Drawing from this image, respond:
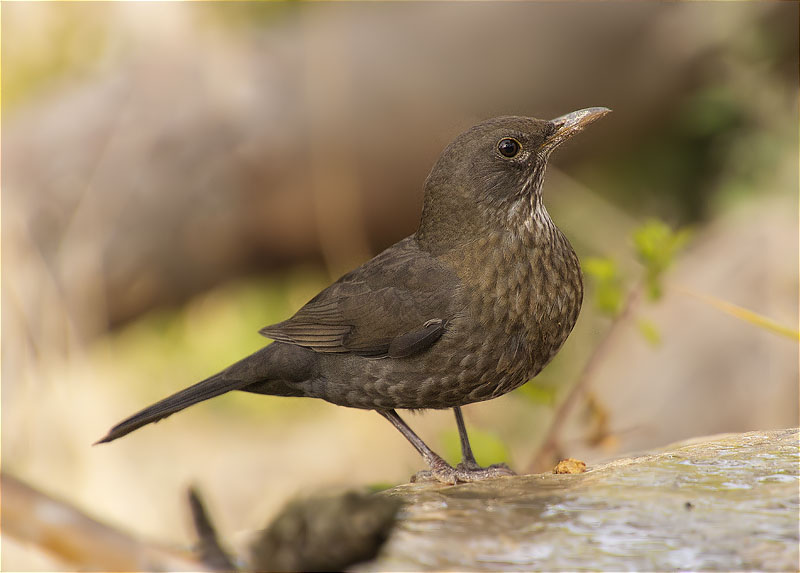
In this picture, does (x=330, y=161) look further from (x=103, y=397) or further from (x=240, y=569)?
(x=240, y=569)

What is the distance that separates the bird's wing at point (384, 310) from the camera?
3.55 metres

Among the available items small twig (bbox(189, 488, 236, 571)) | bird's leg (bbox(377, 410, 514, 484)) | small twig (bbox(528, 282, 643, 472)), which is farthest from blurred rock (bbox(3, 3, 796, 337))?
small twig (bbox(189, 488, 236, 571))

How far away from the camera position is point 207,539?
223 centimetres

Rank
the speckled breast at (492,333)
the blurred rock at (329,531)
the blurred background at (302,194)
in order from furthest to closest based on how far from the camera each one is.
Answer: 1. the blurred background at (302,194)
2. the speckled breast at (492,333)
3. the blurred rock at (329,531)

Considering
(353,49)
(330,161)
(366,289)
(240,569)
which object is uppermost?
(353,49)

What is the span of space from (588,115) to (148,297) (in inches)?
Answer: 196

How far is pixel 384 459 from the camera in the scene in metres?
7.70

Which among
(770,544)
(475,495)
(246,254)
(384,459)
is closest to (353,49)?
(246,254)

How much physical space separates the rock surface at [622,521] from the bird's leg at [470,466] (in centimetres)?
65

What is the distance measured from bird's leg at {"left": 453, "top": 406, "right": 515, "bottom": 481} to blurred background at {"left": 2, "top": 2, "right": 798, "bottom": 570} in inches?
89.2

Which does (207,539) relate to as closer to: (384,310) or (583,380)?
(384,310)

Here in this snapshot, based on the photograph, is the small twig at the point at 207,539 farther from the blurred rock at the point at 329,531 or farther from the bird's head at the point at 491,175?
the bird's head at the point at 491,175

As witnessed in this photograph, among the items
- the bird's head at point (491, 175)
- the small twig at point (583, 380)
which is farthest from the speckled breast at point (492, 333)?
the small twig at point (583, 380)

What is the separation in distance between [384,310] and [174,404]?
95cm
